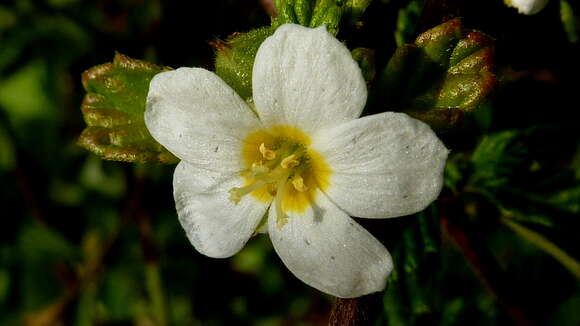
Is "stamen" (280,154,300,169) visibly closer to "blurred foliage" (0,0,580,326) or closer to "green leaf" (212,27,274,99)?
"green leaf" (212,27,274,99)

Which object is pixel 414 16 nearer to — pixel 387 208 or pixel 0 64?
pixel 387 208

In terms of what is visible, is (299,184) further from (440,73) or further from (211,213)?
(440,73)

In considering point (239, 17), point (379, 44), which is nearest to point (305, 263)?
point (379, 44)

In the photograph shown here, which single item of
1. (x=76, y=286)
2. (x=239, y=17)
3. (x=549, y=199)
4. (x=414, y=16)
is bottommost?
(x=76, y=286)

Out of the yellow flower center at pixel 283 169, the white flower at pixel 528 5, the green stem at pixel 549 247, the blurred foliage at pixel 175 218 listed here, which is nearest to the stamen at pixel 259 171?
the yellow flower center at pixel 283 169

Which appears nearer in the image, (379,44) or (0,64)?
(379,44)

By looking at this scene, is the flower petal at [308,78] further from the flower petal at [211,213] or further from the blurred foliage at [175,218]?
the blurred foliage at [175,218]
